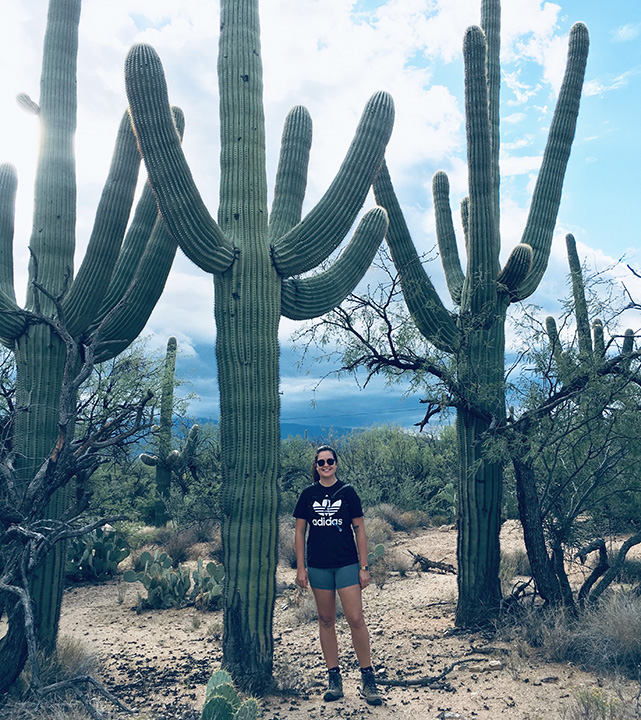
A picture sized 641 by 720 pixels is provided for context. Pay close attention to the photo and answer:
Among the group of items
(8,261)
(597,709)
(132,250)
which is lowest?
(597,709)

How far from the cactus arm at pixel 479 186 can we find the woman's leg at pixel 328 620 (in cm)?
410

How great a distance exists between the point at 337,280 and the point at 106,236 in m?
2.89

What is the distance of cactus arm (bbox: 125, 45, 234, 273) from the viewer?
19.7 ft

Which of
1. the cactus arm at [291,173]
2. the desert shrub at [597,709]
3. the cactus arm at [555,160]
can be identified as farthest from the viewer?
the cactus arm at [555,160]

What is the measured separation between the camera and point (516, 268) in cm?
738

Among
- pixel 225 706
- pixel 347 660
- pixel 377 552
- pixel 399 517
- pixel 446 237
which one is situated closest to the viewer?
pixel 225 706

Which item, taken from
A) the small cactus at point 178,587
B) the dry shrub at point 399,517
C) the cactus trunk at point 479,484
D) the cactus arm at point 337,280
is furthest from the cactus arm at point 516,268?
the dry shrub at point 399,517

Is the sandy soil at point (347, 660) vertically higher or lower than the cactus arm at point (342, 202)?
lower

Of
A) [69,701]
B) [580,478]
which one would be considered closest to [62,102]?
[69,701]

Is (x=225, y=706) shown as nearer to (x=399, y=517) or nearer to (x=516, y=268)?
(x=516, y=268)

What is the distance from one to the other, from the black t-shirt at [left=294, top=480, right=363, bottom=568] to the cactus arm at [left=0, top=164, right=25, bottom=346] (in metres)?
4.05

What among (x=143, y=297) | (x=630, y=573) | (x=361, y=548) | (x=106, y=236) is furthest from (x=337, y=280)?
(x=630, y=573)

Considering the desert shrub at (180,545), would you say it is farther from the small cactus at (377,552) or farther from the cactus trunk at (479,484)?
the cactus trunk at (479,484)

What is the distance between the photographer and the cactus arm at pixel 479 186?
758cm
